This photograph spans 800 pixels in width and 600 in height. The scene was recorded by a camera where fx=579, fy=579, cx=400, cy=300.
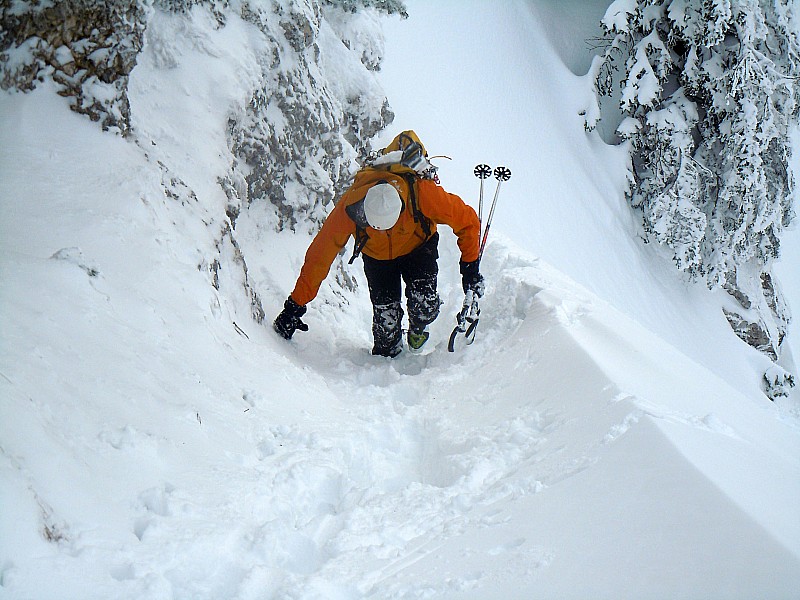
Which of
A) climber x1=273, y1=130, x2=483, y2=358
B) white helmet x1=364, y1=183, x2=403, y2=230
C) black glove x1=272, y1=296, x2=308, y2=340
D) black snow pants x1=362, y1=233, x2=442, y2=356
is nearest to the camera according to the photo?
white helmet x1=364, y1=183, x2=403, y2=230

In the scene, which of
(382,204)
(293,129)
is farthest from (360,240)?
(293,129)

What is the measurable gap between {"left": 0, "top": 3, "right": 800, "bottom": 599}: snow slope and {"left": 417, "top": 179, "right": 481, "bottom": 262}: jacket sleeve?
0.79 meters

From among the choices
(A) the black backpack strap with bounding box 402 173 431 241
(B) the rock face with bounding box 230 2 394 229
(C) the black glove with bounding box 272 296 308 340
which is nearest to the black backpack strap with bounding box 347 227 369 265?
(A) the black backpack strap with bounding box 402 173 431 241

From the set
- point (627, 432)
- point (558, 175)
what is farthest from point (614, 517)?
point (558, 175)

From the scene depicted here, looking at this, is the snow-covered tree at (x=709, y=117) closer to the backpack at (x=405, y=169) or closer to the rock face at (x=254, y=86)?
the rock face at (x=254, y=86)

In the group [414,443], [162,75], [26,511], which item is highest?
[162,75]

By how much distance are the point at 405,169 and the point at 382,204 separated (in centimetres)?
40

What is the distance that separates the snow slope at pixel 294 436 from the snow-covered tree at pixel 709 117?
9.93 m

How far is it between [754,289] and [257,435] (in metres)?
16.7

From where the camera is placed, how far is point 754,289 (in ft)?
52.6

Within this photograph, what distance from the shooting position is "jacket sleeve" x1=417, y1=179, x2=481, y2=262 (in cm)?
482

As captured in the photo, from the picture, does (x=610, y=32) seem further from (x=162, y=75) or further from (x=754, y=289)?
(x=162, y=75)

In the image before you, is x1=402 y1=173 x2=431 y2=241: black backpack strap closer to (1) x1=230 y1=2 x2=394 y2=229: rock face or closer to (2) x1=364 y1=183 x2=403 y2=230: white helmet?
(2) x1=364 y1=183 x2=403 y2=230: white helmet

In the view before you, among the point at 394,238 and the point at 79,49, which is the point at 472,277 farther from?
the point at 79,49
